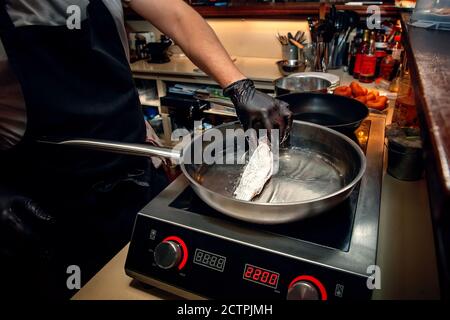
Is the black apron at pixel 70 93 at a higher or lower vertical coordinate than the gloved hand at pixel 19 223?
higher

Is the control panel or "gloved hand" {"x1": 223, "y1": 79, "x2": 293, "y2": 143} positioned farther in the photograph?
"gloved hand" {"x1": 223, "y1": 79, "x2": 293, "y2": 143}

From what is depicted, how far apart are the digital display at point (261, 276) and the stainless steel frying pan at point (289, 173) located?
0.28 feet

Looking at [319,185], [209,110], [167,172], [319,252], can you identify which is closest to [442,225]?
[319,252]

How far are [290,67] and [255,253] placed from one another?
1646 millimetres

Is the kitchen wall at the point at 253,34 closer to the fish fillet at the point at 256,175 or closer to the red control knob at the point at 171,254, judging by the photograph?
the fish fillet at the point at 256,175

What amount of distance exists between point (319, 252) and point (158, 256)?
11.7 inches

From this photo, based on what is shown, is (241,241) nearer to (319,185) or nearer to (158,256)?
(158,256)

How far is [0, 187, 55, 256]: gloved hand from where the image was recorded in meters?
0.79

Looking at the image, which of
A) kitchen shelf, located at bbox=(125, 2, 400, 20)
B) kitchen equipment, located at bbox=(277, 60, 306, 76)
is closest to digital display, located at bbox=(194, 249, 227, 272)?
kitchen equipment, located at bbox=(277, 60, 306, 76)

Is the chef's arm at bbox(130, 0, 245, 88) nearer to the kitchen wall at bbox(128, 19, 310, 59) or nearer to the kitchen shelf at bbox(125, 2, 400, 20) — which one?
the kitchen shelf at bbox(125, 2, 400, 20)

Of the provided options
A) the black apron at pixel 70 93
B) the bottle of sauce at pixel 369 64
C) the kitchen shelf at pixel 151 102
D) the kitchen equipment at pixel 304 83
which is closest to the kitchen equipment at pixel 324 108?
the kitchen equipment at pixel 304 83

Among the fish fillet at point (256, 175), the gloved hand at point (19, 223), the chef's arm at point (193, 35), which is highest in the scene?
the chef's arm at point (193, 35)

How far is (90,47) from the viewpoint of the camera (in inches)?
36.3

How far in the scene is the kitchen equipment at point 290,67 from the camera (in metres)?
1.97
